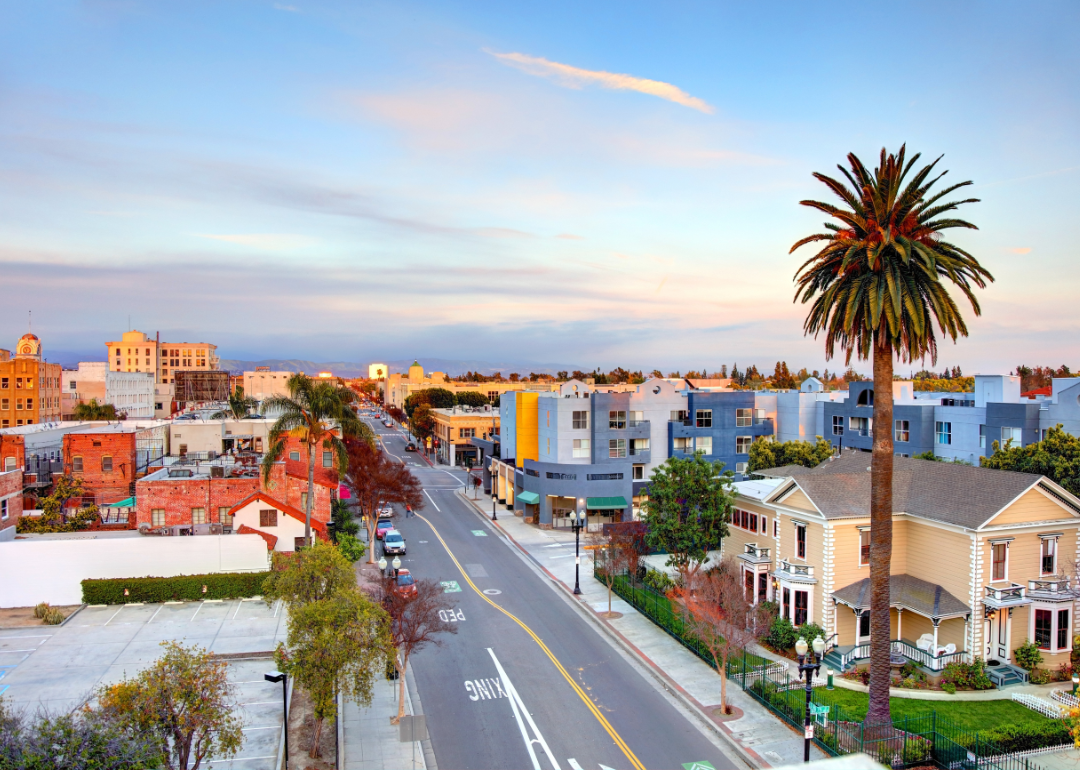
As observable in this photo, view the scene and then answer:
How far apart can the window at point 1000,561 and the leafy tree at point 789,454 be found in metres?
24.9

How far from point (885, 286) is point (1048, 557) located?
16.3m

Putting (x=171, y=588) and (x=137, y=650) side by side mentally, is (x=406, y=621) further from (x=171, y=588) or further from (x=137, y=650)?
(x=171, y=588)

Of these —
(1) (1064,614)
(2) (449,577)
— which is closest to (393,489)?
(2) (449,577)

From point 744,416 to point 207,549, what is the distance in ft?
144

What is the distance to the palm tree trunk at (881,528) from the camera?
23000 mm

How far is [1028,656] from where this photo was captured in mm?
27969

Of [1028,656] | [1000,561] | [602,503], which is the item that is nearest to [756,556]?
[1000,561]

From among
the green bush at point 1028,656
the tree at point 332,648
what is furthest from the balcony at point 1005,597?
the tree at point 332,648

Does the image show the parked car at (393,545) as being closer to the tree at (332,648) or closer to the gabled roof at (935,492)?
the gabled roof at (935,492)

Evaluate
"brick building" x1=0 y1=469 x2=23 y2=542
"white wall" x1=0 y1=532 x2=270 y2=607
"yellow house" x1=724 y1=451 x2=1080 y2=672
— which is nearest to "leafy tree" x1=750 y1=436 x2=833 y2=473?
"yellow house" x1=724 y1=451 x2=1080 y2=672

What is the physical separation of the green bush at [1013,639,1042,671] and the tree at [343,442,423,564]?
34.9 metres

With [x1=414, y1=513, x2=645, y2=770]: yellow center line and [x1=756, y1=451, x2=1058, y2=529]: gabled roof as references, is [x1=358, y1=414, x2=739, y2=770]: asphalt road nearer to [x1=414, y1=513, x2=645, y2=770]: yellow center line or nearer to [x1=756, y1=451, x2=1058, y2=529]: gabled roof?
[x1=414, y1=513, x2=645, y2=770]: yellow center line

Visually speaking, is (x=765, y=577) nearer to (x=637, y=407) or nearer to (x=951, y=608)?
(x=951, y=608)

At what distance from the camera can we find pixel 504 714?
2492cm
